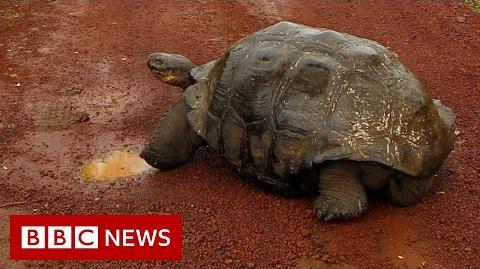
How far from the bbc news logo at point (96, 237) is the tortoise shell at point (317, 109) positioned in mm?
830

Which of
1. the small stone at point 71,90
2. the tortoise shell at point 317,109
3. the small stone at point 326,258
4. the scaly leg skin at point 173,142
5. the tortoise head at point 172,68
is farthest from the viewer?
the small stone at point 71,90

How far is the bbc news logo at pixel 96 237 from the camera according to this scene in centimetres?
441

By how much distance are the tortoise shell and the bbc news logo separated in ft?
2.72

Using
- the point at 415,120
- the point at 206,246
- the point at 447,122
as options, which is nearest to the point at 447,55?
the point at 447,122

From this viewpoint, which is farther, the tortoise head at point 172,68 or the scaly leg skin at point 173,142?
the tortoise head at point 172,68

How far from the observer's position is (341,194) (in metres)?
4.54

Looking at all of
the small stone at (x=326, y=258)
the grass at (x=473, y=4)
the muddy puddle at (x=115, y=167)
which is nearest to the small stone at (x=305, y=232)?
the small stone at (x=326, y=258)

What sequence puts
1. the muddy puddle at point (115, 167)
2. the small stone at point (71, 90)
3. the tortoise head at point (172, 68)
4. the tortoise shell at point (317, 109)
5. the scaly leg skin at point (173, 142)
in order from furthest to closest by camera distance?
1. the small stone at point (71, 90)
2. the tortoise head at point (172, 68)
3. the muddy puddle at point (115, 167)
4. the scaly leg skin at point (173, 142)
5. the tortoise shell at point (317, 109)

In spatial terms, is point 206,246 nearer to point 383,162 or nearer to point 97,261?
point 97,261

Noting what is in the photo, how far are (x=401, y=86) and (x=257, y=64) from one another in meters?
1.06

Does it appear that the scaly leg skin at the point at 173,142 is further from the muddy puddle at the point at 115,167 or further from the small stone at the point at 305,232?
the small stone at the point at 305,232

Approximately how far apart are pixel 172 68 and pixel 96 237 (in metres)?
1.75

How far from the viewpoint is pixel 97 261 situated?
435cm

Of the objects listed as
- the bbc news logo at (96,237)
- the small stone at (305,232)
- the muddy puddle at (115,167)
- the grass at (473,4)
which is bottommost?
the muddy puddle at (115,167)
